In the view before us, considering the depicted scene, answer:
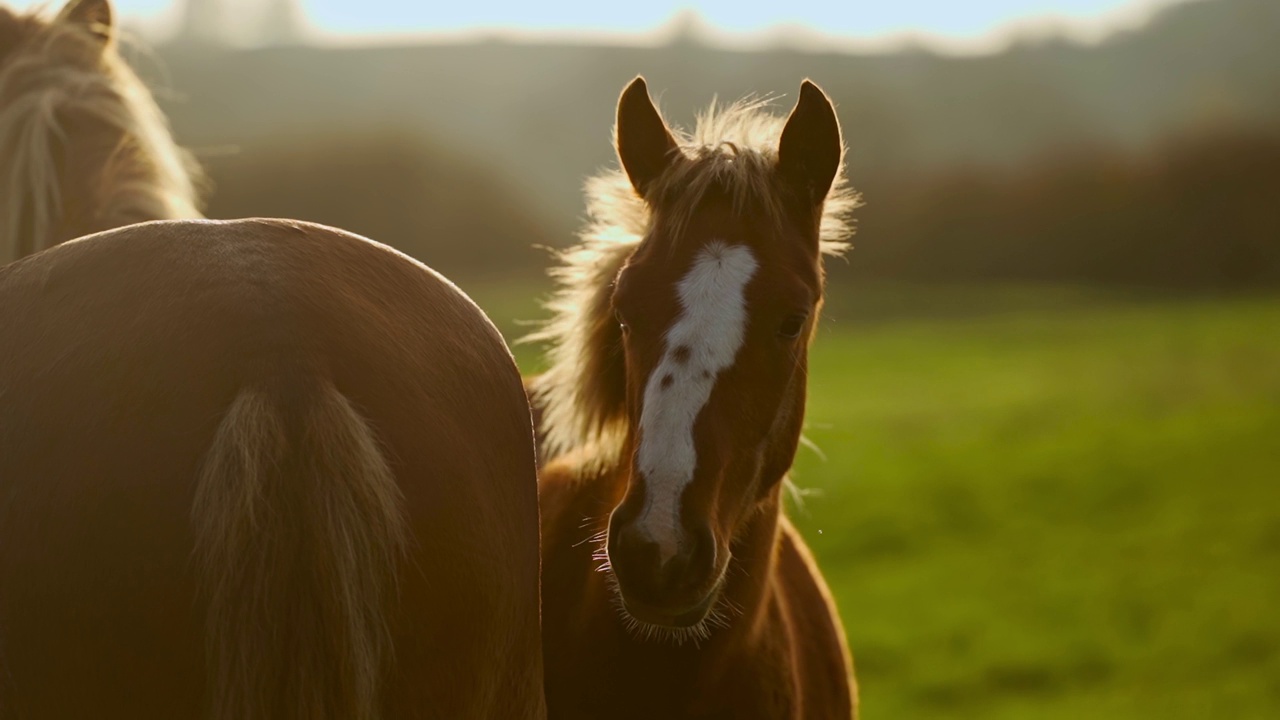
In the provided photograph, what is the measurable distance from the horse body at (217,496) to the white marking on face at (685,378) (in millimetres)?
524

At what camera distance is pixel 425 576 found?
198 cm

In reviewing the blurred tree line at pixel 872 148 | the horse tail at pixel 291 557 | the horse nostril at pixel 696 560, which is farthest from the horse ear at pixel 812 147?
the blurred tree line at pixel 872 148

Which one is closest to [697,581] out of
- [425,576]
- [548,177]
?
[425,576]

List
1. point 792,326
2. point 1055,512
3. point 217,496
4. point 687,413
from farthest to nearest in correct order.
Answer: point 1055,512 → point 792,326 → point 687,413 → point 217,496

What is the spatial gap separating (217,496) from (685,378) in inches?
43.7

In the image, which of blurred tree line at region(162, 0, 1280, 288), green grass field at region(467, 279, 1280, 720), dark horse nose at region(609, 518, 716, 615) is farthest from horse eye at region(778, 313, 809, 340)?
blurred tree line at region(162, 0, 1280, 288)

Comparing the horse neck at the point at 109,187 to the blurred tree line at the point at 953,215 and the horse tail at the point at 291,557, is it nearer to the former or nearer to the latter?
the horse tail at the point at 291,557

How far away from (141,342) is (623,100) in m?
1.60

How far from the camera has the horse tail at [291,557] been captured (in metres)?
1.78

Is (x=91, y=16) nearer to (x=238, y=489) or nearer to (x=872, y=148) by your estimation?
(x=238, y=489)

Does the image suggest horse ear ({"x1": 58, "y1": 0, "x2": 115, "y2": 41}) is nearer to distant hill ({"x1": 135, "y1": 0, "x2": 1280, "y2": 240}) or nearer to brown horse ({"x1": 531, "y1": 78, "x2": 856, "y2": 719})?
brown horse ({"x1": 531, "y1": 78, "x2": 856, "y2": 719})

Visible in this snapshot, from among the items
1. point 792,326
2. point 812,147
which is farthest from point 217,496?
point 812,147

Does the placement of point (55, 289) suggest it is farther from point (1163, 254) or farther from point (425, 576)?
point (1163, 254)

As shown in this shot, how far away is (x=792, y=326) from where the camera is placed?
2.76 metres
